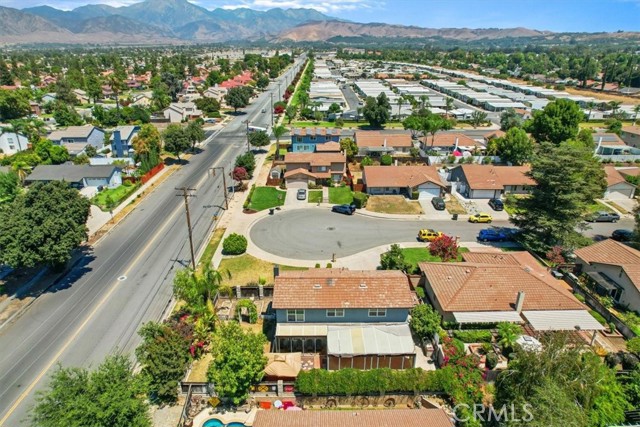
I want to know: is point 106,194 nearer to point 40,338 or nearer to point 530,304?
point 40,338

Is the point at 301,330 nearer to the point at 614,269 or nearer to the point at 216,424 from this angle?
the point at 216,424

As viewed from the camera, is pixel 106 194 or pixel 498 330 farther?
pixel 106 194

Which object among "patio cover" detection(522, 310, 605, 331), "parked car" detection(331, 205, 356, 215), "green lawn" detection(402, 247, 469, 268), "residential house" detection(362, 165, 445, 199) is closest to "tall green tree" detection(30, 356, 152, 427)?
"patio cover" detection(522, 310, 605, 331)

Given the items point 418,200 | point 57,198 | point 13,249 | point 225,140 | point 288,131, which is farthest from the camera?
point 288,131

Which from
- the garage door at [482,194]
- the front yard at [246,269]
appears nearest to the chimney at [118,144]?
the front yard at [246,269]

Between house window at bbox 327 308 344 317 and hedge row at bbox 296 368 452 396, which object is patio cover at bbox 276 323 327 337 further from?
hedge row at bbox 296 368 452 396

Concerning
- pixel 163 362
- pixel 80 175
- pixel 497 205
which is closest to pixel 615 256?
pixel 497 205

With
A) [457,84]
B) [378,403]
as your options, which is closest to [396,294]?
[378,403]
